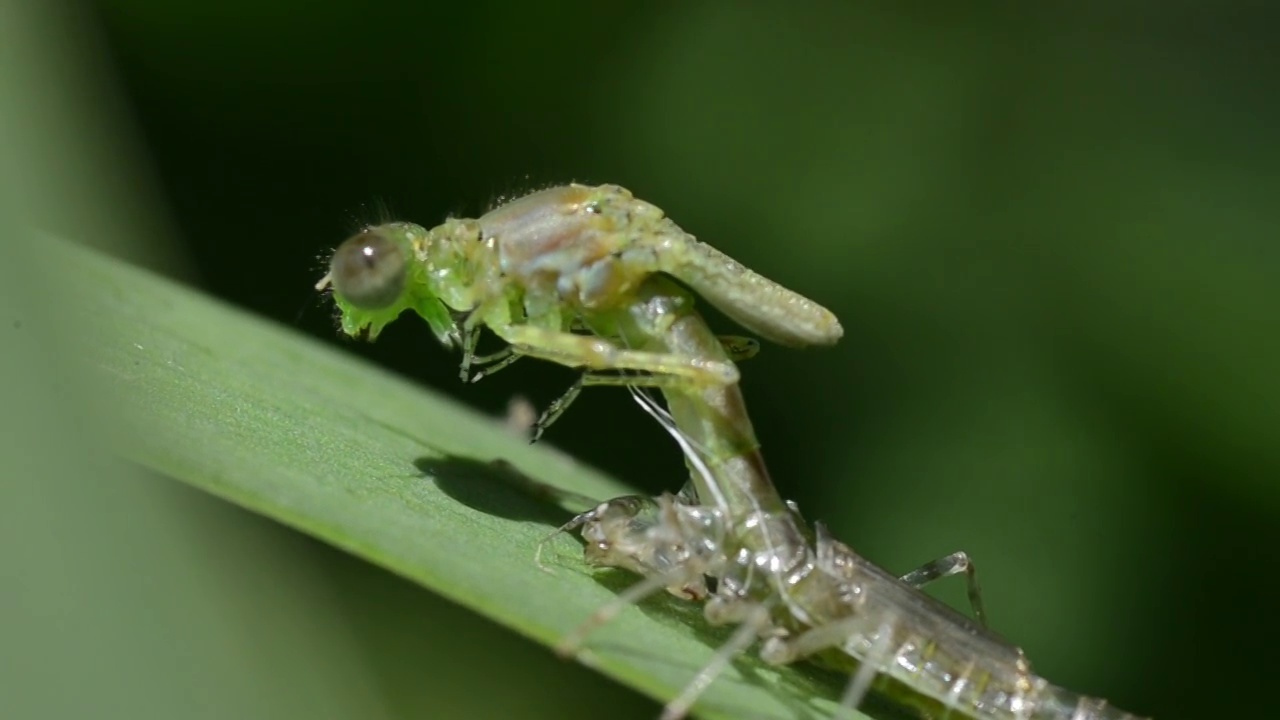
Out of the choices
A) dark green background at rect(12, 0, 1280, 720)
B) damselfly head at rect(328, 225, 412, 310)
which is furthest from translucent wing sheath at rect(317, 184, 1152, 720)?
dark green background at rect(12, 0, 1280, 720)

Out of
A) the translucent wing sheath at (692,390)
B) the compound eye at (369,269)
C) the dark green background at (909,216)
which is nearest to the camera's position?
the translucent wing sheath at (692,390)

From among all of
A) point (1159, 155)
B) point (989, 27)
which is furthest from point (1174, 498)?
point (989, 27)

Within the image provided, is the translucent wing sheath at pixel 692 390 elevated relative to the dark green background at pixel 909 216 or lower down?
lower down

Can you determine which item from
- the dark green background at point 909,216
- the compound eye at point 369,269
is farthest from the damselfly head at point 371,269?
the dark green background at point 909,216

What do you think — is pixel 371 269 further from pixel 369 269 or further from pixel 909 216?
pixel 909 216

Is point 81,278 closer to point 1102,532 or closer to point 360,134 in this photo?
point 360,134

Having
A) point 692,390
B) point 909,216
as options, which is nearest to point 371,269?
point 692,390

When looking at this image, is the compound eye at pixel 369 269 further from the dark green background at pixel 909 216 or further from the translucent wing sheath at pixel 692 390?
the dark green background at pixel 909 216
